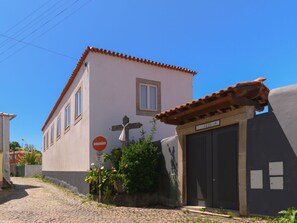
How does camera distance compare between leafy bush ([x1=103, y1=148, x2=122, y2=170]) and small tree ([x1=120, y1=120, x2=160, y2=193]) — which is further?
leafy bush ([x1=103, y1=148, x2=122, y2=170])

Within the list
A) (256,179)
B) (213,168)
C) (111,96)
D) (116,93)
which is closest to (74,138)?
(111,96)

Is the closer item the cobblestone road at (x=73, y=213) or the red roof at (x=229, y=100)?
the red roof at (x=229, y=100)

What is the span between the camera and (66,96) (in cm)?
1964

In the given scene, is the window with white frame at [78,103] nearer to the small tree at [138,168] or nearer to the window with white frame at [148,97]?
the window with white frame at [148,97]

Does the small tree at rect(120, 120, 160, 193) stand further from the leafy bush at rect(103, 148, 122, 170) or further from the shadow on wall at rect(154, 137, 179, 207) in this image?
the leafy bush at rect(103, 148, 122, 170)

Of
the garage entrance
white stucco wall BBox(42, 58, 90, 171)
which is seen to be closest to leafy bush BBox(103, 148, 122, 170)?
white stucco wall BBox(42, 58, 90, 171)

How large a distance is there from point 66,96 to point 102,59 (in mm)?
5895

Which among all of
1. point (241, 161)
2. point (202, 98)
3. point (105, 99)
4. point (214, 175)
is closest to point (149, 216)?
point (214, 175)

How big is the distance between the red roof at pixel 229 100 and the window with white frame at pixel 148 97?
4.41m

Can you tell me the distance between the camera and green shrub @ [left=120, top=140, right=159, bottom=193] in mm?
12438

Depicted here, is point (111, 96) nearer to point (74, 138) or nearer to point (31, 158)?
point (74, 138)

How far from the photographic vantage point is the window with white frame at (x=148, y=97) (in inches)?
606

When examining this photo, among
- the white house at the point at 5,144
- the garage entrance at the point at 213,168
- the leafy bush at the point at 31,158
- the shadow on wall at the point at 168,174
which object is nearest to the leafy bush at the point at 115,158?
the shadow on wall at the point at 168,174

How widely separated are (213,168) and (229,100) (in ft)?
7.40
